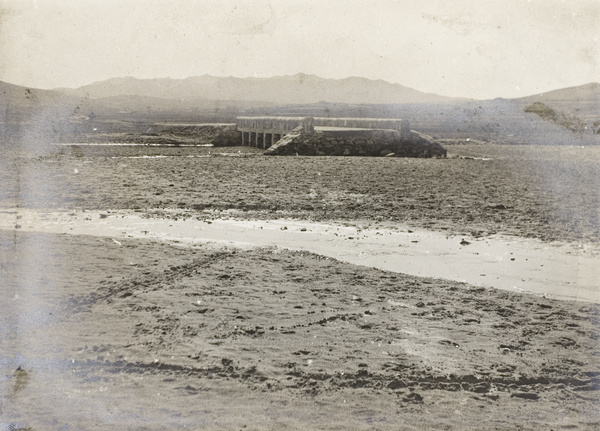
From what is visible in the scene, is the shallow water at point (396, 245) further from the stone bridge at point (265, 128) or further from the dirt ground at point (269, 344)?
the stone bridge at point (265, 128)

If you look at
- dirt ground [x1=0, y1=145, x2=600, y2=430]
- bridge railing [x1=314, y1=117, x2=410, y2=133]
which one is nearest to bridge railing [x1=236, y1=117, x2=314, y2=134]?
bridge railing [x1=314, y1=117, x2=410, y2=133]

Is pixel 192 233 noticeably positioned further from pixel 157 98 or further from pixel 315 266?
pixel 157 98

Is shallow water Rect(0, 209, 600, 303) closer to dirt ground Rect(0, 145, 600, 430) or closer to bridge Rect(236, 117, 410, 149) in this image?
dirt ground Rect(0, 145, 600, 430)

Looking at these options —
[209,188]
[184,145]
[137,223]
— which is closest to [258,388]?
[137,223]

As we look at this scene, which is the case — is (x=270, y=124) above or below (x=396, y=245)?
above

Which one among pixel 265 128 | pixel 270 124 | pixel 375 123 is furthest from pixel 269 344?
pixel 265 128

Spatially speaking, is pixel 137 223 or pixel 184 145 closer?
pixel 137 223

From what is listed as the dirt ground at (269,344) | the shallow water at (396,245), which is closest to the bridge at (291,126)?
the shallow water at (396,245)

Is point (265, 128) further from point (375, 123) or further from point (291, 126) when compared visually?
point (375, 123)
